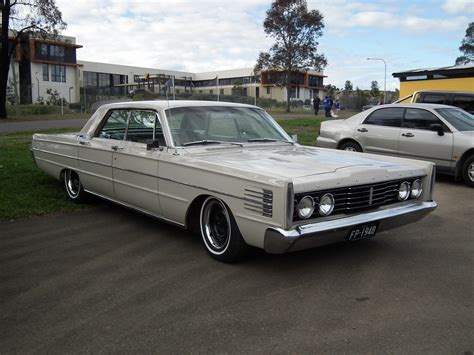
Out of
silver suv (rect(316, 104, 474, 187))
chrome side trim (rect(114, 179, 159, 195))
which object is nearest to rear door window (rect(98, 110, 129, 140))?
chrome side trim (rect(114, 179, 159, 195))

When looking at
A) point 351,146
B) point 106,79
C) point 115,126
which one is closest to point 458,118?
point 351,146

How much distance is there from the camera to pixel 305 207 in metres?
4.04

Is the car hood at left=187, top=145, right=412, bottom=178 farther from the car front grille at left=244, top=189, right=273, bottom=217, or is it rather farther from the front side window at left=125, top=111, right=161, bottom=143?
the front side window at left=125, top=111, right=161, bottom=143

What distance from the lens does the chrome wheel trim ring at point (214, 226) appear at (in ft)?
15.2

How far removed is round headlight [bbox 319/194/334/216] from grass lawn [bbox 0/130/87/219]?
4.10m

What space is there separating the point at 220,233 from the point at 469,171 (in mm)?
6044

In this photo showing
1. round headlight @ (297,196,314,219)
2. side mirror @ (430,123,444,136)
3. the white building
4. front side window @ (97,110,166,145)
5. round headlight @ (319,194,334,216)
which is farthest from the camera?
the white building

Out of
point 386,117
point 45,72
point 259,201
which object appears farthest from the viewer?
point 45,72

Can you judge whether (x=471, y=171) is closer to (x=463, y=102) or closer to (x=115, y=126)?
(x=463, y=102)

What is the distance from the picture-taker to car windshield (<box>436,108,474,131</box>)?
9250mm

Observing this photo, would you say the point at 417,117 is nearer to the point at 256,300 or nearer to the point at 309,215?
the point at 309,215

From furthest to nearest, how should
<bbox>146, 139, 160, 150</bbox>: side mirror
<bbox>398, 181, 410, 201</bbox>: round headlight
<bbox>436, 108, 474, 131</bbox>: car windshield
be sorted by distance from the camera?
<bbox>436, 108, 474, 131</bbox>: car windshield
<bbox>146, 139, 160, 150</bbox>: side mirror
<bbox>398, 181, 410, 201</bbox>: round headlight

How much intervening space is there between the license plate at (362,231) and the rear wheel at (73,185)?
13.8 ft

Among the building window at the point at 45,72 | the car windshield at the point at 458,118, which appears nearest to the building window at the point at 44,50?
the building window at the point at 45,72
